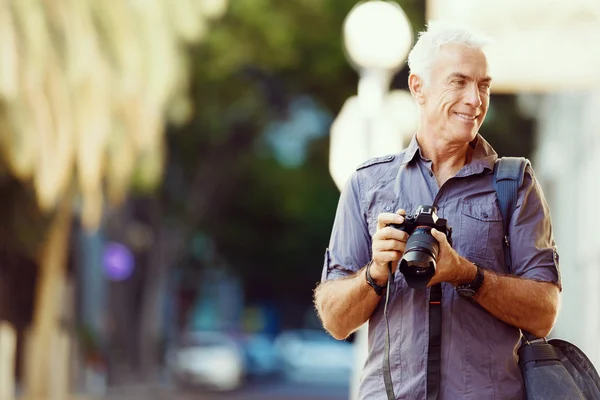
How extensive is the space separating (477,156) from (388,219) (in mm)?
441

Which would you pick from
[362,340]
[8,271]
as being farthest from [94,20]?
[8,271]

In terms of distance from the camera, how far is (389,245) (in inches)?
122

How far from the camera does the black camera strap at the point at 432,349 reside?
3207mm

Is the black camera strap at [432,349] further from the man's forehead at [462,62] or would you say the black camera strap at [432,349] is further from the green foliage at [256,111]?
the green foliage at [256,111]

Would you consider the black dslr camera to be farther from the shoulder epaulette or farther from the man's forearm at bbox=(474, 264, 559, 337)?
the shoulder epaulette

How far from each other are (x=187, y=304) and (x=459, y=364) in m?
51.1

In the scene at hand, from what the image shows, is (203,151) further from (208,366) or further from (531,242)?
(531,242)

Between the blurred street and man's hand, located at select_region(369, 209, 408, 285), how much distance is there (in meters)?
23.9

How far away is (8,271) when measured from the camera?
29.0 meters

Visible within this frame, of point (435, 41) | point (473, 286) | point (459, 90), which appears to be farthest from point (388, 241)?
point (435, 41)

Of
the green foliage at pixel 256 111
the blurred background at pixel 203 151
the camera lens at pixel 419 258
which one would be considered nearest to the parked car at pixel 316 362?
the blurred background at pixel 203 151

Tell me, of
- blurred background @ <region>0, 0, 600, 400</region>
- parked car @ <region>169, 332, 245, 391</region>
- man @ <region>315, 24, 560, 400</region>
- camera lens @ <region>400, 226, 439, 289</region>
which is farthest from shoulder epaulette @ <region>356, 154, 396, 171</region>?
parked car @ <region>169, 332, 245, 391</region>

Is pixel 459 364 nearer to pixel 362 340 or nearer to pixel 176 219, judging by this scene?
pixel 362 340

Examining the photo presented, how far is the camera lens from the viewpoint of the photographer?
117 inches
